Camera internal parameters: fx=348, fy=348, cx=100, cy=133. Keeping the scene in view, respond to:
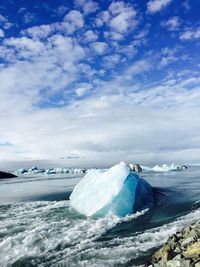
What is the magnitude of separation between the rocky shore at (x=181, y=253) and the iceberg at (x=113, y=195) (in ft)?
29.0

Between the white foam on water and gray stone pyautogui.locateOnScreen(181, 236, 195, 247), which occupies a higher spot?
gray stone pyautogui.locateOnScreen(181, 236, 195, 247)

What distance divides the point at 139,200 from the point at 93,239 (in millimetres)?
7794

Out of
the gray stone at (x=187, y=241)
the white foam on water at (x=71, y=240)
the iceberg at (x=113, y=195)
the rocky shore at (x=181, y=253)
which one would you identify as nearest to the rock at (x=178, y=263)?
the rocky shore at (x=181, y=253)

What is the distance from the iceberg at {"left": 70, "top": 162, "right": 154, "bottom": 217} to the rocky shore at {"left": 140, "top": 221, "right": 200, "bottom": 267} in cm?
883

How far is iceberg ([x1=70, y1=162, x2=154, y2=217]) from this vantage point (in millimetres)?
20328

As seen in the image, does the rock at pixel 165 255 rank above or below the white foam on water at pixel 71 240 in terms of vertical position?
above

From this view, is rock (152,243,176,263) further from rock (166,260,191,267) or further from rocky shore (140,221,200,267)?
rock (166,260,191,267)

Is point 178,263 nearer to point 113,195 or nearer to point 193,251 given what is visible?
point 193,251

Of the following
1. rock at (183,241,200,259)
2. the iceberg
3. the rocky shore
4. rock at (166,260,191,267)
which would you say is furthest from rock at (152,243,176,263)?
the iceberg

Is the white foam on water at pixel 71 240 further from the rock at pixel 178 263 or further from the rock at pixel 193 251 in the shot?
the rock at pixel 193 251

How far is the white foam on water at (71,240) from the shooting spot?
12.3 meters

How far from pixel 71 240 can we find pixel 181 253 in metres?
6.15

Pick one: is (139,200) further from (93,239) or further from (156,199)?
(93,239)

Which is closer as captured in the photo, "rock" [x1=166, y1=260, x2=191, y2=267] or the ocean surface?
"rock" [x1=166, y1=260, x2=191, y2=267]
